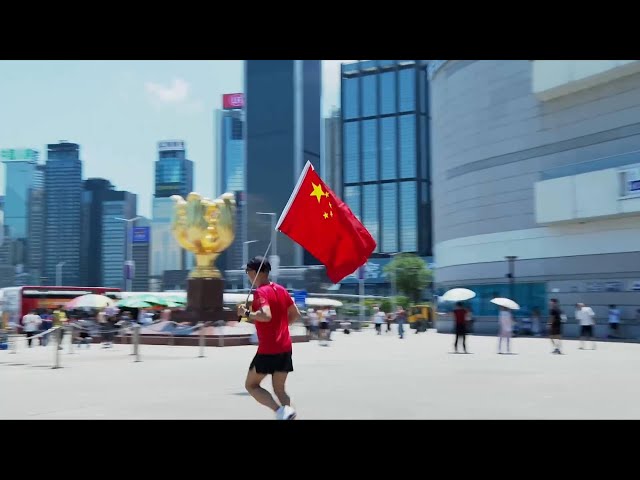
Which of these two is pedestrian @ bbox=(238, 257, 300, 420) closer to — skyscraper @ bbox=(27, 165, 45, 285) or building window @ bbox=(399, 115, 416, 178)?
building window @ bbox=(399, 115, 416, 178)

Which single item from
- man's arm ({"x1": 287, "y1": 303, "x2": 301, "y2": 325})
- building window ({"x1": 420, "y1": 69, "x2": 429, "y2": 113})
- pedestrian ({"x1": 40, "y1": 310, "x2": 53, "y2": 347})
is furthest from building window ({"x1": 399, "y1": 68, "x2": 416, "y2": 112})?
man's arm ({"x1": 287, "y1": 303, "x2": 301, "y2": 325})

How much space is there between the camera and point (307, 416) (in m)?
8.18

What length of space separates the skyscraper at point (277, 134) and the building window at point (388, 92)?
15386 mm

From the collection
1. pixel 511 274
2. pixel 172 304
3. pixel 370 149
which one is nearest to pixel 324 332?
pixel 511 274

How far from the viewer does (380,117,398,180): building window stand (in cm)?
13700

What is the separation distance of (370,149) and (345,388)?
426 feet

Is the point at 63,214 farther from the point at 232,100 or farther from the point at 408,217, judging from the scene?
the point at 408,217

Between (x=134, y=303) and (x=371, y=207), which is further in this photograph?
(x=371, y=207)

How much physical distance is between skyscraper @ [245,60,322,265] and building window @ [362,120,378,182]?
38.0 feet

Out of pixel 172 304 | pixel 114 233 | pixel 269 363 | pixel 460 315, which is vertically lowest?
pixel 172 304

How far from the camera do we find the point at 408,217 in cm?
13688
